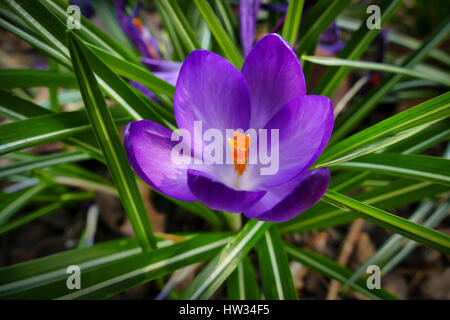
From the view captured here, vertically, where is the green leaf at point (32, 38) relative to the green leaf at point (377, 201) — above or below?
above

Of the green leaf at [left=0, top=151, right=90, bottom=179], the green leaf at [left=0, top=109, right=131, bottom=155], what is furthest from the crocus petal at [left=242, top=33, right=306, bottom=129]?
the green leaf at [left=0, top=151, right=90, bottom=179]

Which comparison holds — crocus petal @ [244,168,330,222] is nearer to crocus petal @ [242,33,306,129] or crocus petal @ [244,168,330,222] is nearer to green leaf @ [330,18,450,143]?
crocus petal @ [242,33,306,129]

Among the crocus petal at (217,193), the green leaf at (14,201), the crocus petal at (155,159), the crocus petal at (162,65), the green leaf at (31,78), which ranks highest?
the crocus petal at (162,65)

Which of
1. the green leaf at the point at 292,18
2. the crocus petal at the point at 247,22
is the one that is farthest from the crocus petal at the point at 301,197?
the crocus petal at the point at 247,22

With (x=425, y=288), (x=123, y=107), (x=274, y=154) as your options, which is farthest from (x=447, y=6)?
(x=123, y=107)

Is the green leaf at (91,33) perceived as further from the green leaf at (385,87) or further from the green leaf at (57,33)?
the green leaf at (385,87)

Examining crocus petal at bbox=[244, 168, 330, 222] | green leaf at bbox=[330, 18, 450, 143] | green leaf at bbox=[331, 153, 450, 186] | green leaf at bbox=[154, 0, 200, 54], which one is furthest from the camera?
green leaf at bbox=[330, 18, 450, 143]

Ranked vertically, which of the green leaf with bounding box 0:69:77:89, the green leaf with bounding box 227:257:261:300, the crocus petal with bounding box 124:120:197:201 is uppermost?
the green leaf with bounding box 0:69:77:89
